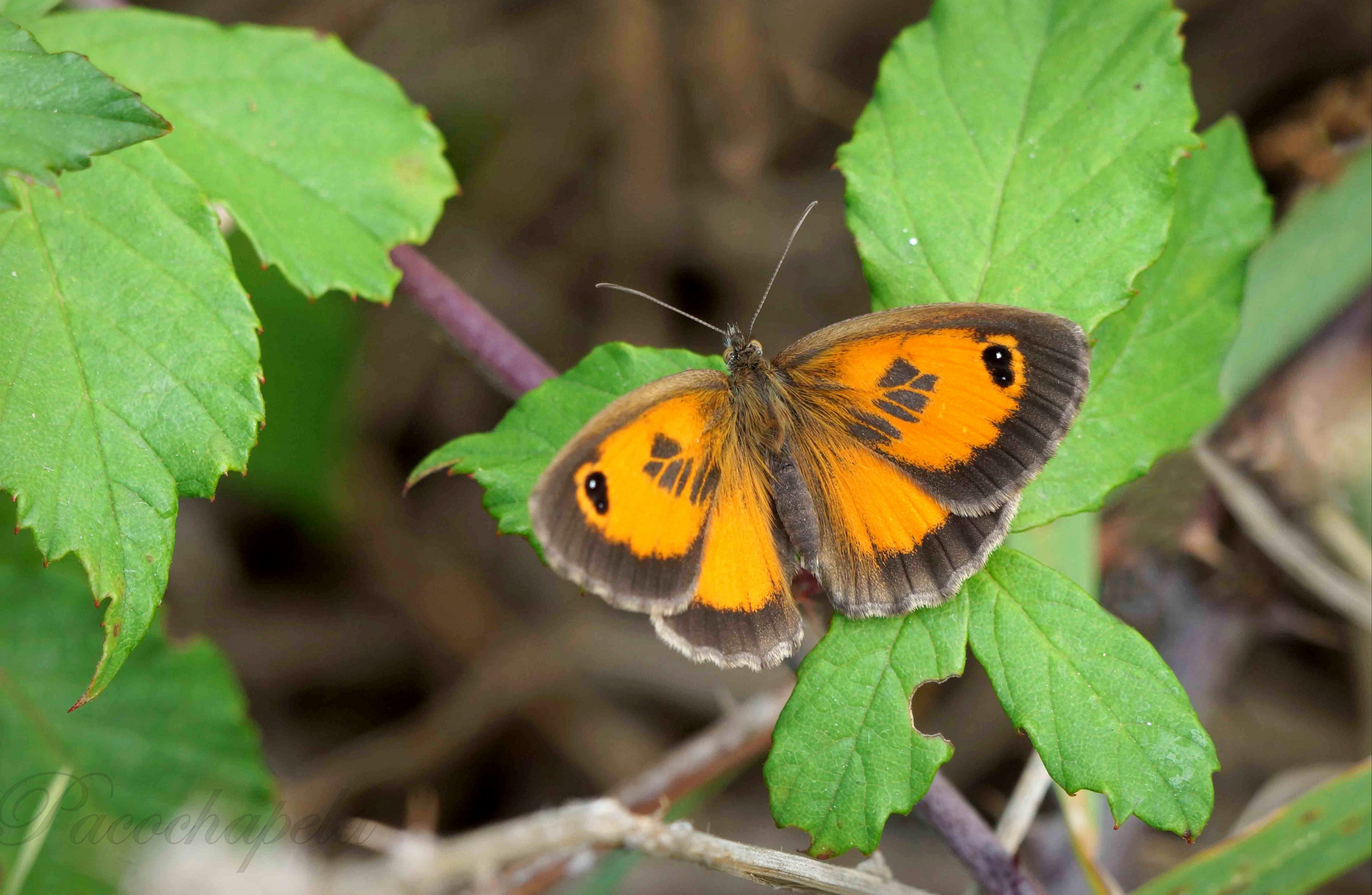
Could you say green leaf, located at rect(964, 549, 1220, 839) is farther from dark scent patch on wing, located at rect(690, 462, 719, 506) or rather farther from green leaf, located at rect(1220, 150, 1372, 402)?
green leaf, located at rect(1220, 150, 1372, 402)

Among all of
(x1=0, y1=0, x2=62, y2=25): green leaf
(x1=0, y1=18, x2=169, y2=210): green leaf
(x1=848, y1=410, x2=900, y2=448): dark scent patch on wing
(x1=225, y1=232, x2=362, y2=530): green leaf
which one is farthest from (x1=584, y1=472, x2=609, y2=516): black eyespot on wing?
(x1=225, y1=232, x2=362, y2=530): green leaf

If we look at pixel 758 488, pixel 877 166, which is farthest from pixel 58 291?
pixel 877 166

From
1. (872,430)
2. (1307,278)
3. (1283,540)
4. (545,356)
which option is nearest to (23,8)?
(872,430)

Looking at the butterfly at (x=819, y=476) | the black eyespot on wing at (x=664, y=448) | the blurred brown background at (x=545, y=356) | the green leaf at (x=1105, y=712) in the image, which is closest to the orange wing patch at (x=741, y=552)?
the butterfly at (x=819, y=476)

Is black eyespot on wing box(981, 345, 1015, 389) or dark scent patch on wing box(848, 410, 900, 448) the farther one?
dark scent patch on wing box(848, 410, 900, 448)

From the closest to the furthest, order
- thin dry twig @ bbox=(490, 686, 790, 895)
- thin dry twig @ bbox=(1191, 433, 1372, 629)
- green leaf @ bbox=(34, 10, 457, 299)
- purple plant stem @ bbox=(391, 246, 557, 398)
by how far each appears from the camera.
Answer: green leaf @ bbox=(34, 10, 457, 299), purple plant stem @ bbox=(391, 246, 557, 398), thin dry twig @ bbox=(490, 686, 790, 895), thin dry twig @ bbox=(1191, 433, 1372, 629)

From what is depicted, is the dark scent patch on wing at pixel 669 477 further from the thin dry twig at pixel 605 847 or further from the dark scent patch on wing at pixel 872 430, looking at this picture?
the thin dry twig at pixel 605 847
